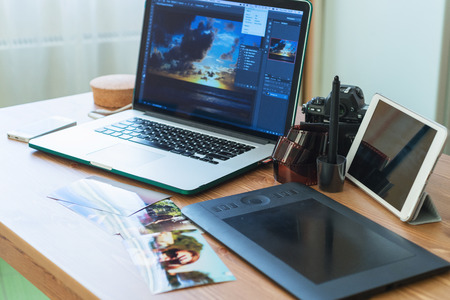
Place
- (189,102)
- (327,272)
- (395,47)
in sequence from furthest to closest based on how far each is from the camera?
(395,47), (189,102), (327,272)

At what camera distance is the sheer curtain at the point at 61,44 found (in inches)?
78.0

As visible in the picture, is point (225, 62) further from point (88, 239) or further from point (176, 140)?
point (88, 239)

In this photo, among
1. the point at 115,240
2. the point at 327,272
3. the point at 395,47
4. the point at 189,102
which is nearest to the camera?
the point at 327,272

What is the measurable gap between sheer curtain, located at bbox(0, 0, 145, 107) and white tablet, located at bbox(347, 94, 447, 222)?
1.54 meters

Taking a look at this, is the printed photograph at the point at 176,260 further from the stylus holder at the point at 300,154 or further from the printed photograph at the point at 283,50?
the printed photograph at the point at 283,50

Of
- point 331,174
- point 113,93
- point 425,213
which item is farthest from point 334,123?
point 113,93

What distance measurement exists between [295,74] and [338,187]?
0.79 ft

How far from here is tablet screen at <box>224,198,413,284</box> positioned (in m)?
0.61

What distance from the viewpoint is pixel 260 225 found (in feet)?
2.35

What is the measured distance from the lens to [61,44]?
2.10m

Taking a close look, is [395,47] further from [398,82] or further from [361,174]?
[361,174]

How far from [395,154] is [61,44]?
1.66 m

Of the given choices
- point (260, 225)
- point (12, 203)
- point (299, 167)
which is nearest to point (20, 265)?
point (12, 203)

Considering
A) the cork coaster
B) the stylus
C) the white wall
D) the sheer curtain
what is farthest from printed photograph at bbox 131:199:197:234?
the white wall
